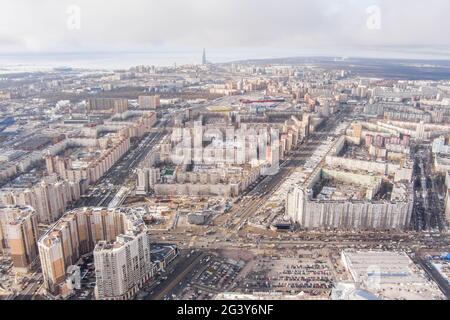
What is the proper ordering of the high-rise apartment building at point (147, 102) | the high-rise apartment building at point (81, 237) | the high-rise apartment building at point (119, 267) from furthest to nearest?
1. the high-rise apartment building at point (147, 102)
2. the high-rise apartment building at point (81, 237)
3. the high-rise apartment building at point (119, 267)

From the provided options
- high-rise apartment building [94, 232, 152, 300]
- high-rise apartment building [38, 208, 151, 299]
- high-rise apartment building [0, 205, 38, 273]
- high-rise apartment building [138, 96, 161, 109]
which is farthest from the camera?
high-rise apartment building [138, 96, 161, 109]

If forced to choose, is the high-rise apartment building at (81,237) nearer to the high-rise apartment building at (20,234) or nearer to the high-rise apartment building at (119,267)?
the high-rise apartment building at (119,267)

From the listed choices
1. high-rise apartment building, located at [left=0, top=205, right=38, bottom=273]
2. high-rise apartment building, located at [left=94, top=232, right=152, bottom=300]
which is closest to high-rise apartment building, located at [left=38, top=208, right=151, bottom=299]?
high-rise apartment building, located at [left=94, top=232, right=152, bottom=300]

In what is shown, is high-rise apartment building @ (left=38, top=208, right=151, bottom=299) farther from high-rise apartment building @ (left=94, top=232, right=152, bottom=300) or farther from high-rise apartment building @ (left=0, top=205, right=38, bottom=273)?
high-rise apartment building @ (left=0, top=205, right=38, bottom=273)

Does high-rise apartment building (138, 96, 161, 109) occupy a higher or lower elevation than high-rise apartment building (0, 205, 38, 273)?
higher

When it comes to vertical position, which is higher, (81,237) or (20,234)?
(20,234)

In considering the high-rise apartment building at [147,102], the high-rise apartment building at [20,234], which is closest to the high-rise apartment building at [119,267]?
the high-rise apartment building at [20,234]

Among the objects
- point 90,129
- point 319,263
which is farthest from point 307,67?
point 319,263

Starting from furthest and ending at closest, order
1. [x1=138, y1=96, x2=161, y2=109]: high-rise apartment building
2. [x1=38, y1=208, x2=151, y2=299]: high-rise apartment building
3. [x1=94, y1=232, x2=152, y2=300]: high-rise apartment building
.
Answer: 1. [x1=138, y1=96, x2=161, y2=109]: high-rise apartment building
2. [x1=38, y1=208, x2=151, y2=299]: high-rise apartment building
3. [x1=94, y1=232, x2=152, y2=300]: high-rise apartment building

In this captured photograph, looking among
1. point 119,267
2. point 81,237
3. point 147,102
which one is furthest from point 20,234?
point 147,102

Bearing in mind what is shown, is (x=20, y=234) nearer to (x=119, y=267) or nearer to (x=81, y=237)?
(x=81, y=237)

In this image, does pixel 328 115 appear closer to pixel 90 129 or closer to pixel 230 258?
pixel 90 129
